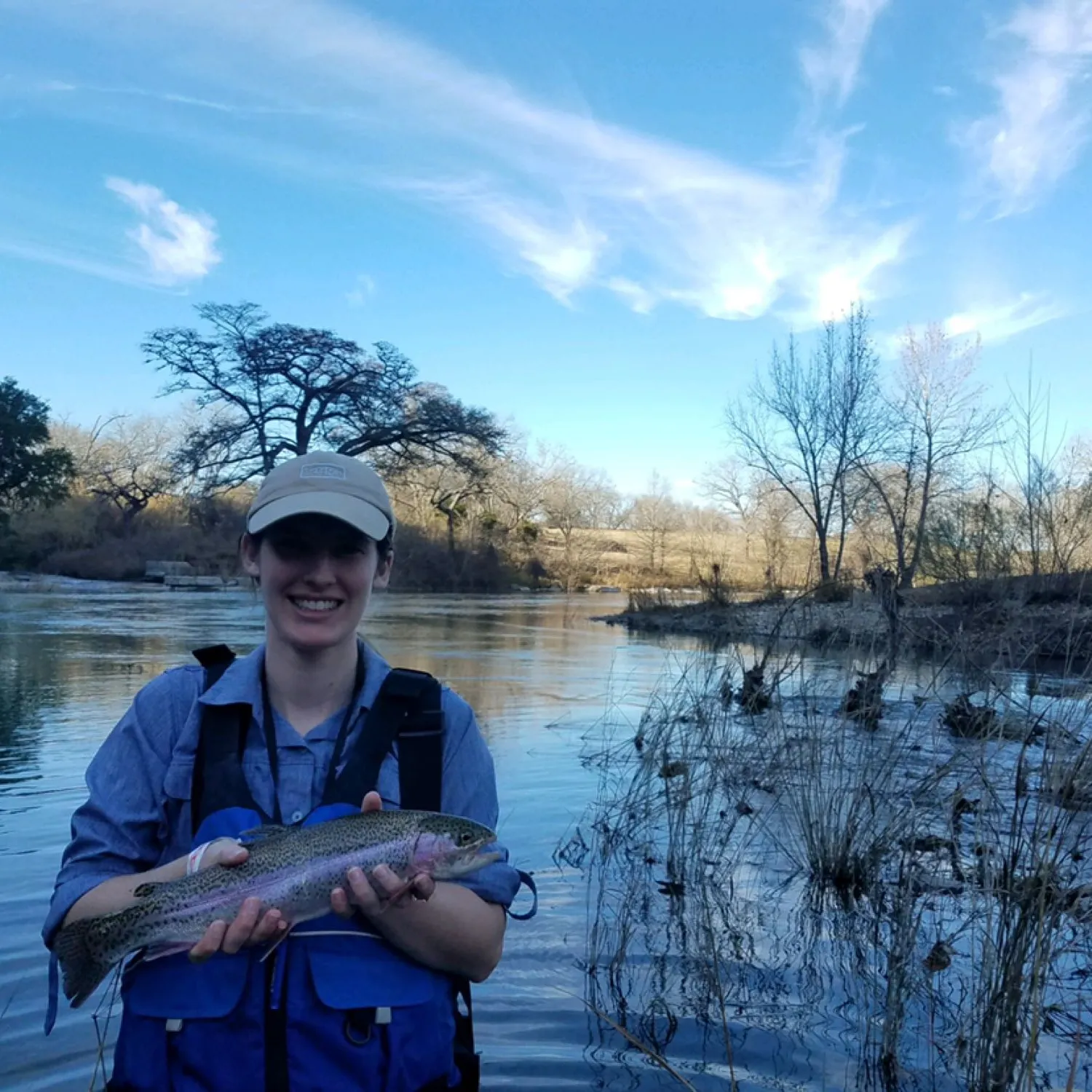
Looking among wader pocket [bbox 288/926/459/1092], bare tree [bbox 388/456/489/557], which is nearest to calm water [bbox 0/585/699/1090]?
wader pocket [bbox 288/926/459/1092]

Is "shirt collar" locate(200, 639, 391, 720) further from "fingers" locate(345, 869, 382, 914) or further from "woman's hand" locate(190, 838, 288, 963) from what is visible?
"fingers" locate(345, 869, 382, 914)

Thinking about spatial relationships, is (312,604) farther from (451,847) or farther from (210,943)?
(210,943)

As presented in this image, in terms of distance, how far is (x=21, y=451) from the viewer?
108 feet

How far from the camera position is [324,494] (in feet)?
7.48

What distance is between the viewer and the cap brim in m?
2.25

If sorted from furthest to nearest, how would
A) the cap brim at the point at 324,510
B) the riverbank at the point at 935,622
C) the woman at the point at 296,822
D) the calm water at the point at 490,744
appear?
the riverbank at the point at 935,622 < the calm water at the point at 490,744 < the cap brim at the point at 324,510 < the woman at the point at 296,822

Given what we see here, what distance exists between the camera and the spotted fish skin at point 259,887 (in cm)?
196

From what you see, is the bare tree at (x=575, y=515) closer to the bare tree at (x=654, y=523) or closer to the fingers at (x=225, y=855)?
the bare tree at (x=654, y=523)

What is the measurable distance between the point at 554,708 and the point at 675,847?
620 cm

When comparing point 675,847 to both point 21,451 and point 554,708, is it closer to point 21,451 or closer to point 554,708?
point 554,708

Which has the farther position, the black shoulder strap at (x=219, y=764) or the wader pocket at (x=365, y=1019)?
the black shoulder strap at (x=219, y=764)

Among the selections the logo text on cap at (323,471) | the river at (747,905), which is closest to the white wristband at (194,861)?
the logo text on cap at (323,471)

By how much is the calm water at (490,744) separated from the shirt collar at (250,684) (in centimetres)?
200

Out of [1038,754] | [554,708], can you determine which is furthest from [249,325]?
[1038,754]
